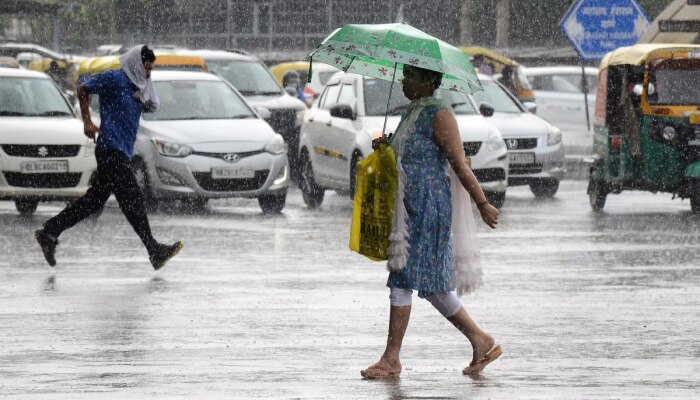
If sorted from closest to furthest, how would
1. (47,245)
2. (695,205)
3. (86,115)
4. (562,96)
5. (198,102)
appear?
(86,115), (47,245), (695,205), (198,102), (562,96)

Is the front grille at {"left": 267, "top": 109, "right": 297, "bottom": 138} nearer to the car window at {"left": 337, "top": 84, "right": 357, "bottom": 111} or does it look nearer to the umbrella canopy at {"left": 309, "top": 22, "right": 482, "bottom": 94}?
the car window at {"left": 337, "top": 84, "right": 357, "bottom": 111}

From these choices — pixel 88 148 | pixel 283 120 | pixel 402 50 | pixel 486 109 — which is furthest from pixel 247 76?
pixel 402 50

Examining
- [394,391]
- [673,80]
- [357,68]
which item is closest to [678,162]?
[673,80]

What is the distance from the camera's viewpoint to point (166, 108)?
→ 21.5m

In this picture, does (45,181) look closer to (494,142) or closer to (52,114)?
(52,114)

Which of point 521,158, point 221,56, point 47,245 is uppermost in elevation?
point 47,245

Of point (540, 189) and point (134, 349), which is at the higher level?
point (134, 349)

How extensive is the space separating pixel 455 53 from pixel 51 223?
5966 mm

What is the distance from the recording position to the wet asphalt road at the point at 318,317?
8.48 m

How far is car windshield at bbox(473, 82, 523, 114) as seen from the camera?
78.2 ft

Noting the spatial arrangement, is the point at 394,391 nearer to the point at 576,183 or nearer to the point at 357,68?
the point at 357,68

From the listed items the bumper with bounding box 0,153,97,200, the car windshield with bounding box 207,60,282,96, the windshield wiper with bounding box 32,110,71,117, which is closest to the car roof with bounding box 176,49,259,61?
the car windshield with bounding box 207,60,282,96

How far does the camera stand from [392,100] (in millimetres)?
21609

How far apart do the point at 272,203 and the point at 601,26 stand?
9.77 meters
